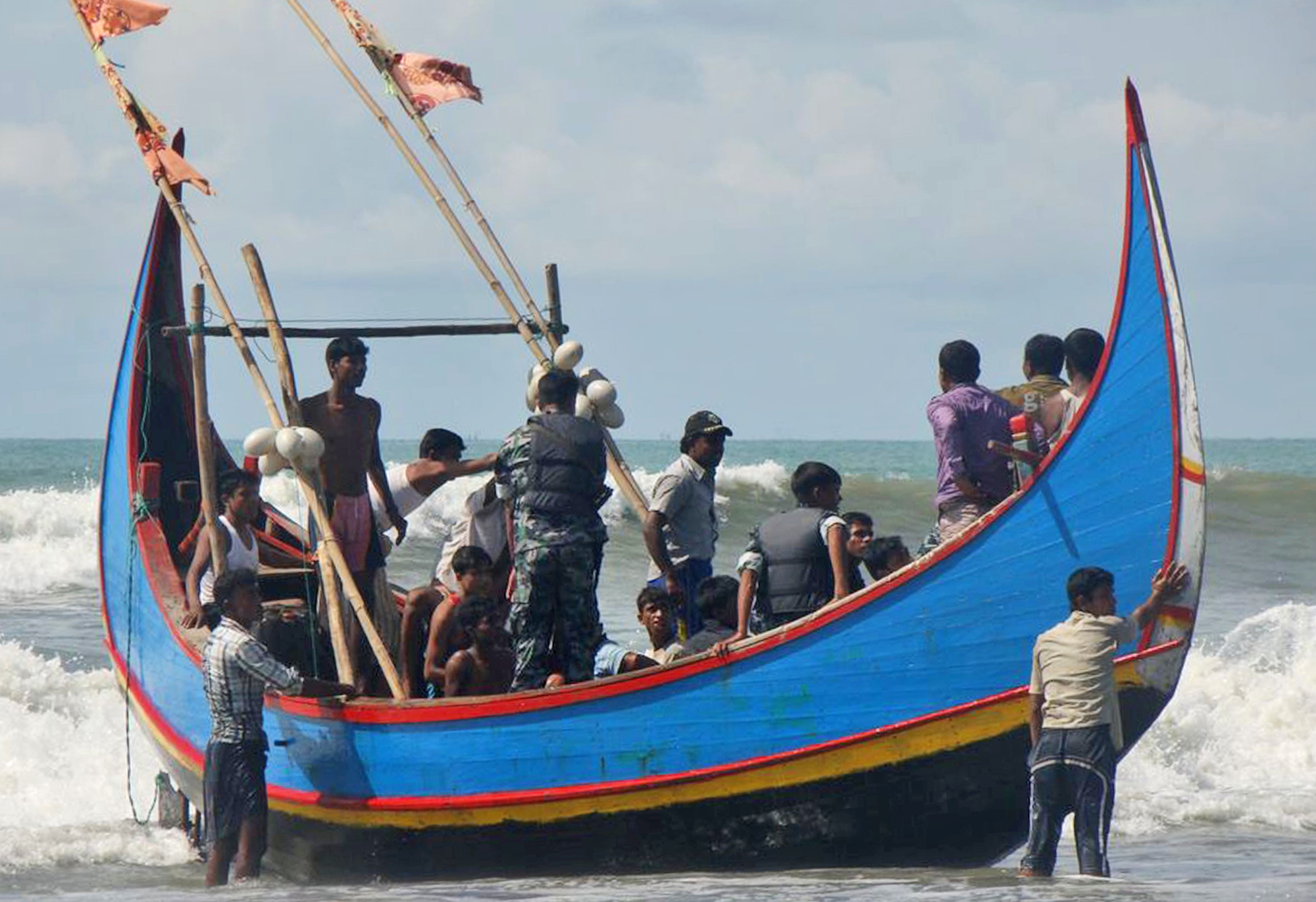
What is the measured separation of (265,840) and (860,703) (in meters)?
2.89

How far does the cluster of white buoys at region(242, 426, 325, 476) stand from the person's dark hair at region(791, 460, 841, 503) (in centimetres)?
215

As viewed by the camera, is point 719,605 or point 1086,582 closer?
point 1086,582

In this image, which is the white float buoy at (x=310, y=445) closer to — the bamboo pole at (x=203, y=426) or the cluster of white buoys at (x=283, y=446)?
the cluster of white buoys at (x=283, y=446)

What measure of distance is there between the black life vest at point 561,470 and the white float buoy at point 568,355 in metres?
0.75

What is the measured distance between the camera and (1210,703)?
15.5 meters

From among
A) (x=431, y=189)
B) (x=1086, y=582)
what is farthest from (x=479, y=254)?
(x=1086, y=582)

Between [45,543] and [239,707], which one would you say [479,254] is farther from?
[45,543]

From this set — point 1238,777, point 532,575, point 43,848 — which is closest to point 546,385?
point 532,575

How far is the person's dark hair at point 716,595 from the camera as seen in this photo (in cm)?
916

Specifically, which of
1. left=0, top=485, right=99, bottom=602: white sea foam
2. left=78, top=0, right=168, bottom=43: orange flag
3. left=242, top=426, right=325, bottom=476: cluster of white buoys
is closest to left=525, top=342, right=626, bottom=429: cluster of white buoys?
left=242, top=426, right=325, bottom=476: cluster of white buoys

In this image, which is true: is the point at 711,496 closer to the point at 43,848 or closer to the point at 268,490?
the point at 43,848

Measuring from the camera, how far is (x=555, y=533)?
8.59m

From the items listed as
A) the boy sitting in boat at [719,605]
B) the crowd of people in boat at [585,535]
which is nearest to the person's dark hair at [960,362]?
the crowd of people in boat at [585,535]

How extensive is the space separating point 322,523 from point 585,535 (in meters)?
1.41
